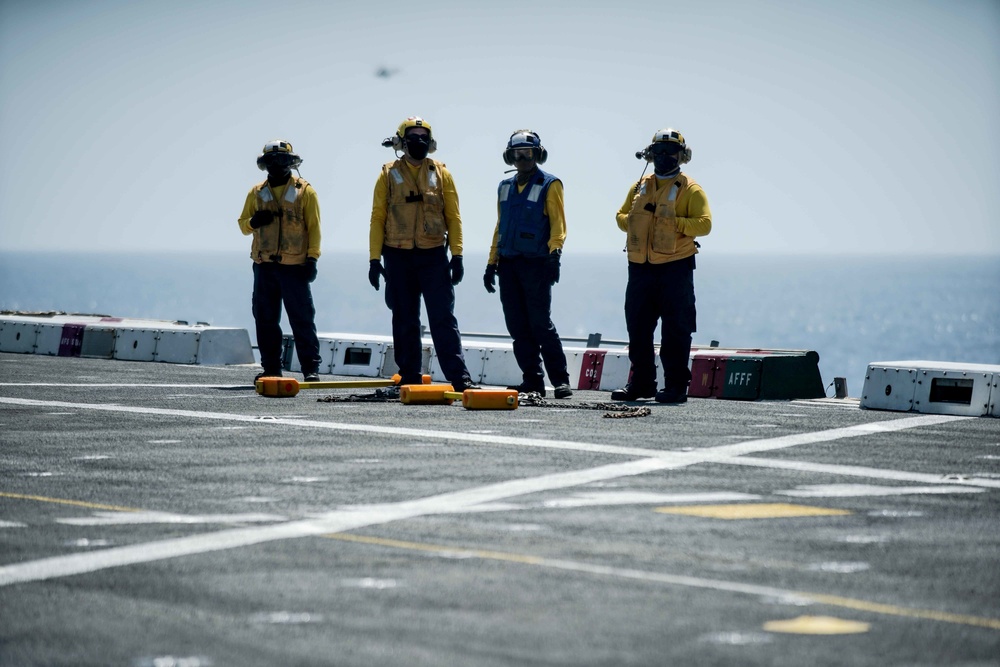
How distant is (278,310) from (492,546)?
9592 mm

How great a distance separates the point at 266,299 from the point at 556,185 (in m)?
3.44

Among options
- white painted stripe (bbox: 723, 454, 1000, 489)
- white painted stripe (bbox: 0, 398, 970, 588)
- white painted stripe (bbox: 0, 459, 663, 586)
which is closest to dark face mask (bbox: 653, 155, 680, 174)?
white painted stripe (bbox: 0, 398, 970, 588)

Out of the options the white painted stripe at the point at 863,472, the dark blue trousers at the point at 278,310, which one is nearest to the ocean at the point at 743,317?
the dark blue trousers at the point at 278,310

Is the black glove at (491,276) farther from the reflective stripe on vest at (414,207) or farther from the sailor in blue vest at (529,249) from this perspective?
the reflective stripe on vest at (414,207)

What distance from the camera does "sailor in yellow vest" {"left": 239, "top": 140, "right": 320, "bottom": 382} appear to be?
14.4 m

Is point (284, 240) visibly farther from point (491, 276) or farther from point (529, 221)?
point (529, 221)

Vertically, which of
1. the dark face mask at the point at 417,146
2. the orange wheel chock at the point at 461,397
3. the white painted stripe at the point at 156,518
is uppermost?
the dark face mask at the point at 417,146

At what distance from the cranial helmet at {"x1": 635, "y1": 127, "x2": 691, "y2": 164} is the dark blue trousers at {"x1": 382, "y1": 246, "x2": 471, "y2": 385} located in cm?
210

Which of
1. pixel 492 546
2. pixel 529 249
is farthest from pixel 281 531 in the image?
pixel 529 249

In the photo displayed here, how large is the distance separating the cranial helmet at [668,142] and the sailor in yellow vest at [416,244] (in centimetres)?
185

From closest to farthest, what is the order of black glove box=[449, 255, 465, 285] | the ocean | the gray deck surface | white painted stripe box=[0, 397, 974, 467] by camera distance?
the gray deck surface
white painted stripe box=[0, 397, 974, 467]
black glove box=[449, 255, 465, 285]
the ocean

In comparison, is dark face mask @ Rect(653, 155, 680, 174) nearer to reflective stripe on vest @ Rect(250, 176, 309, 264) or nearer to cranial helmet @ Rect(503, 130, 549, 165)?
cranial helmet @ Rect(503, 130, 549, 165)

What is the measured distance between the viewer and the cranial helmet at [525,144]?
13086 mm

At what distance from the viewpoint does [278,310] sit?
14750mm
